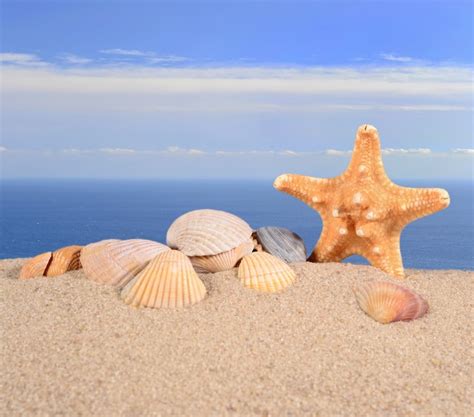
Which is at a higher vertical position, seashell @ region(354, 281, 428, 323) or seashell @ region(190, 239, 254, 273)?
seashell @ region(190, 239, 254, 273)

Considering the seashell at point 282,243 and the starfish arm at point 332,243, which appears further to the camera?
the starfish arm at point 332,243

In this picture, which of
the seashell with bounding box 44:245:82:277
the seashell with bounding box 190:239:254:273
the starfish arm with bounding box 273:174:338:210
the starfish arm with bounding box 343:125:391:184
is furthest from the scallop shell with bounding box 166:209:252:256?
the starfish arm with bounding box 343:125:391:184

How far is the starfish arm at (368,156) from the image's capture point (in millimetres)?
5707

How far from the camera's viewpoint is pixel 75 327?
4.20 meters

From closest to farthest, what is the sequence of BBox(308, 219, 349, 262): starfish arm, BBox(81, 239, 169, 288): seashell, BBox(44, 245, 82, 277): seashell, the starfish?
BBox(81, 239, 169, 288): seashell < BBox(44, 245, 82, 277): seashell < the starfish < BBox(308, 219, 349, 262): starfish arm

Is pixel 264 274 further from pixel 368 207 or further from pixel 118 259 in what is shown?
pixel 368 207

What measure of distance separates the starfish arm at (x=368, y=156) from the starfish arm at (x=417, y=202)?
0.25m

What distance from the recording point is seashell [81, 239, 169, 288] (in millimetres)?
4953

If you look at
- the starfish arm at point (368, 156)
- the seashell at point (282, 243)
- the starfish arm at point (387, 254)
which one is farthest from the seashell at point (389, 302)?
the starfish arm at point (368, 156)

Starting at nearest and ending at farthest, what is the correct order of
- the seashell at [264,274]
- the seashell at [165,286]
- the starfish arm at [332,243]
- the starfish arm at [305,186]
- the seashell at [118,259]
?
the seashell at [165,286]
the seashell at [264,274]
the seashell at [118,259]
the starfish arm at [332,243]
the starfish arm at [305,186]

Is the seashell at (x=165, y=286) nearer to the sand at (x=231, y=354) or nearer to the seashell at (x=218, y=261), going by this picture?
the sand at (x=231, y=354)

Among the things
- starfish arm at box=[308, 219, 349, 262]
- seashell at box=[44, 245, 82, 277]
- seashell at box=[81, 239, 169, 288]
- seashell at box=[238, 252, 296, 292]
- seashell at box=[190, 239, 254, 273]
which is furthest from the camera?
starfish arm at box=[308, 219, 349, 262]

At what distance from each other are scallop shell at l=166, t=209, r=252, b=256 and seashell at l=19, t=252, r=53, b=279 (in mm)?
1219

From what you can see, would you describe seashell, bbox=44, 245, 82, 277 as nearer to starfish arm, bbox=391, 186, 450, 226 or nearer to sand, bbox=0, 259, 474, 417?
sand, bbox=0, 259, 474, 417
